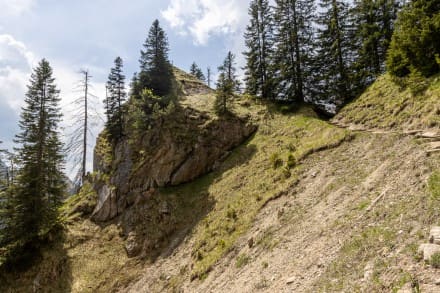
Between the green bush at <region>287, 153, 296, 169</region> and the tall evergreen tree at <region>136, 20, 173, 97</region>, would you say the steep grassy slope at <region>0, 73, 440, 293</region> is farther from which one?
the tall evergreen tree at <region>136, 20, 173, 97</region>

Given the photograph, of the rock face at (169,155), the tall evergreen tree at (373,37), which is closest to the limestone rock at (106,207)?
the rock face at (169,155)

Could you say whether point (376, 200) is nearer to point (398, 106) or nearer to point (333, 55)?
point (398, 106)

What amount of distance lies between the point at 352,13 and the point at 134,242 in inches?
1260

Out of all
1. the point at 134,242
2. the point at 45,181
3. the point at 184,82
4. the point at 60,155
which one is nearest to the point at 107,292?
the point at 134,242

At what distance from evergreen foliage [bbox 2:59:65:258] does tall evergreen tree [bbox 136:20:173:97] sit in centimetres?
1003

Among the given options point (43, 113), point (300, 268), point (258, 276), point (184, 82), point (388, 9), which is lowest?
point (258, 276)

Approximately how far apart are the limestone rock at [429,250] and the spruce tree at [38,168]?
78.5 ft

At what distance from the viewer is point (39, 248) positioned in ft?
67.5

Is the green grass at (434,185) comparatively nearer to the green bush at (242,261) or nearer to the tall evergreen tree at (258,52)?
the green bush at (242,261)

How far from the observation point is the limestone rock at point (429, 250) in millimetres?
5559

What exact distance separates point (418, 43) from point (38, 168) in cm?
2919

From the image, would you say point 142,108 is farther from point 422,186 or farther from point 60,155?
point 422,186

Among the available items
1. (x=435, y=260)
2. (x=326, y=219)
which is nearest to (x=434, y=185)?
(x=435, y=260)

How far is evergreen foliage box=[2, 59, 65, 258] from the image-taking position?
20266 mm
